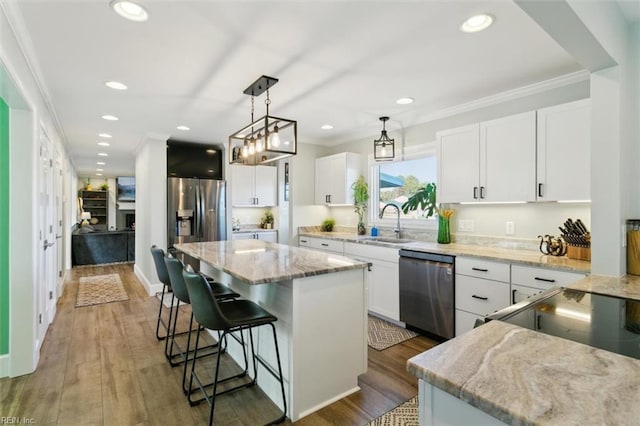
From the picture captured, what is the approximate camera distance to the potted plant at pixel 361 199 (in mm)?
4582

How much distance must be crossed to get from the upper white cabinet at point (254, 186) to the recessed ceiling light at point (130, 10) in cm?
364

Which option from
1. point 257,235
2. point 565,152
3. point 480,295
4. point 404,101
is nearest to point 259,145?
point 404,101

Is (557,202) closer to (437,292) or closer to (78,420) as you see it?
(437,292)

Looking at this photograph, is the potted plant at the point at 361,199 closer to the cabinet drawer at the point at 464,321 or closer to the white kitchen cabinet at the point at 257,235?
the white kitchen cabinet at the point at 257,235

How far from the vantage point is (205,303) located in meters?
1.83

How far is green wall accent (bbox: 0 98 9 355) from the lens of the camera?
2.41m

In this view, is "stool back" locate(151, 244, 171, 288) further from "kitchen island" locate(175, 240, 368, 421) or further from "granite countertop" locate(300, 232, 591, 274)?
"granite countertop" locate(300, 232, 591, 274)

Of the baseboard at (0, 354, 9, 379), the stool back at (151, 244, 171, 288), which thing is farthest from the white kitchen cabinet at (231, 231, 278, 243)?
the baseboard at (0, 354, 9, 379)

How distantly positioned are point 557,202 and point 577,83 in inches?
39.4

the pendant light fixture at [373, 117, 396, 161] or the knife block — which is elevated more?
the pendant light fixture at [373, 117, 396, 161]

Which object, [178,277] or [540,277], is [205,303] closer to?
[178,277]

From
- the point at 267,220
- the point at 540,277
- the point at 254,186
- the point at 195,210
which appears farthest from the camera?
the point at 267,220

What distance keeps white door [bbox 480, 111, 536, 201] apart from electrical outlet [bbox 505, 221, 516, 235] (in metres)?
0.37

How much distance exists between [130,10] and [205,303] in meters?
1.71
